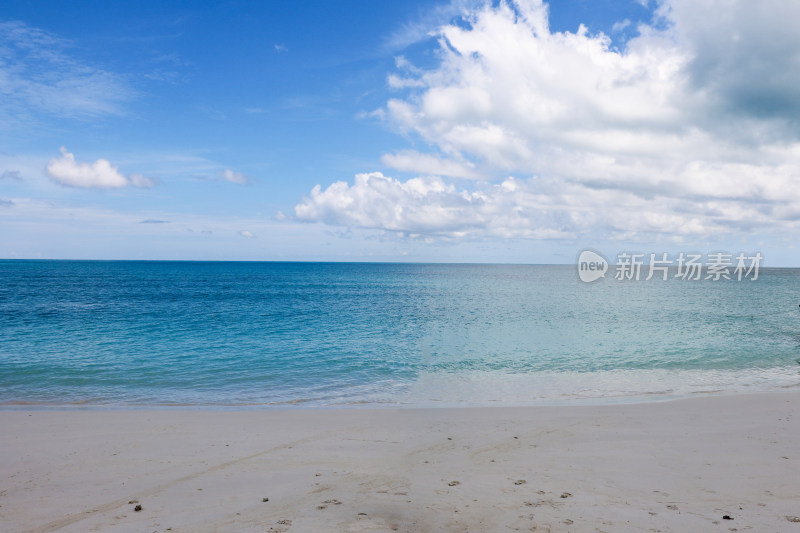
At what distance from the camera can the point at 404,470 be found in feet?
30.8

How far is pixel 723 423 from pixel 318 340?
74.2 ft

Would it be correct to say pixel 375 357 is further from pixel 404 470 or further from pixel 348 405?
pixel 404 470

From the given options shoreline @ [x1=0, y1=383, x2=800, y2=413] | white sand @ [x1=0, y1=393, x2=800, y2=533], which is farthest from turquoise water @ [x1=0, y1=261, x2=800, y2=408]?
white sand @ [x1=0, y1=393, x2=800, y2=533]

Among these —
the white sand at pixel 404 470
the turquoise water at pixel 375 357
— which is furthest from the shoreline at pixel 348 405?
the white sand at pixel 404 470

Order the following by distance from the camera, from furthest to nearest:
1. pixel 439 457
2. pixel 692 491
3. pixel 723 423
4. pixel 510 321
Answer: pixel 510 321
pixel 723 423
pixel 439 457
pixel 692 491

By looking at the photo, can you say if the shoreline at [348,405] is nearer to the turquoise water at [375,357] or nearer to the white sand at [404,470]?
the turquoise water at [375,357]

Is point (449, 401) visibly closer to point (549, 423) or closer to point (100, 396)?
point (549, 423)

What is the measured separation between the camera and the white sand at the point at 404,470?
7.17 meters

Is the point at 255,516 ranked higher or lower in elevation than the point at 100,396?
higher

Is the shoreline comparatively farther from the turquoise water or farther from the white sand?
the white sand

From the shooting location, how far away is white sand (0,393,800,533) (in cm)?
717

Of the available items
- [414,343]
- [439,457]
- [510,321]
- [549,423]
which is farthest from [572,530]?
[510,321]

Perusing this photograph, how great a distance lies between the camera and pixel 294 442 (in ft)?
37.4

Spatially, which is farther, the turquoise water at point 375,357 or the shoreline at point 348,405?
the turquoise water at point 375,357
